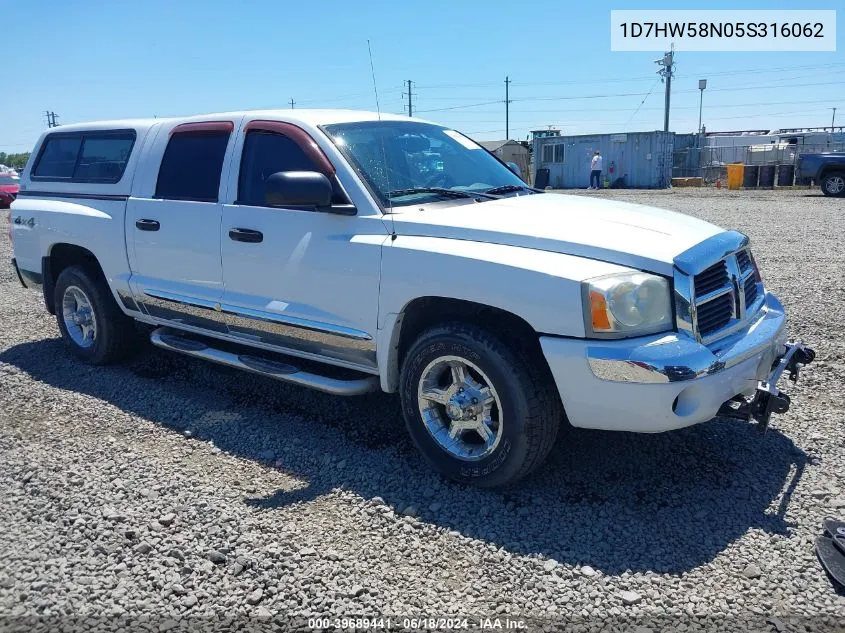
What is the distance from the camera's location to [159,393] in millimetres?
5297

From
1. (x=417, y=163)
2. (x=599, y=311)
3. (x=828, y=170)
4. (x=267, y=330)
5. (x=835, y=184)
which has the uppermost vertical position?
(x=417, y=163)

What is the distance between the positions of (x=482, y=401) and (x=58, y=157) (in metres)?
4.62

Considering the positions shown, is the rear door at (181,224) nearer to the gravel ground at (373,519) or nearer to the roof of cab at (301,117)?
the roof of cab at (301,117)

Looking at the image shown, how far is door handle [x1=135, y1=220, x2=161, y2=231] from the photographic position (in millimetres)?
5043

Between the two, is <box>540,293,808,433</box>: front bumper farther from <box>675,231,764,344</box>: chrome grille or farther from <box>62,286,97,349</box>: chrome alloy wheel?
<box>62,286,97,349</box>: chrome alloy wheel

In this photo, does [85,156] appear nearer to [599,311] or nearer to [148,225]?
[148,225]

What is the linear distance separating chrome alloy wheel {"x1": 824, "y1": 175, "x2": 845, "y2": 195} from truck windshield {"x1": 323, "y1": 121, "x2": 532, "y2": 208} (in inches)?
847

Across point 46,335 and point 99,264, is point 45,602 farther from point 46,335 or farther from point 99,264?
point 46,335

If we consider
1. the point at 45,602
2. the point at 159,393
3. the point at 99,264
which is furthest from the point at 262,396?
the point at 45,602

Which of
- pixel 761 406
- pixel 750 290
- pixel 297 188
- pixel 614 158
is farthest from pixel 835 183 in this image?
pixel 297 188

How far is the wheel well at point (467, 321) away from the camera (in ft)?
11.6

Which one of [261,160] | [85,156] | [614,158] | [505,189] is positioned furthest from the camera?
[614,158]

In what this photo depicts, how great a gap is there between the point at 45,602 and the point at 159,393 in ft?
8.21

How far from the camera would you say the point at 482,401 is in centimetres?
362
